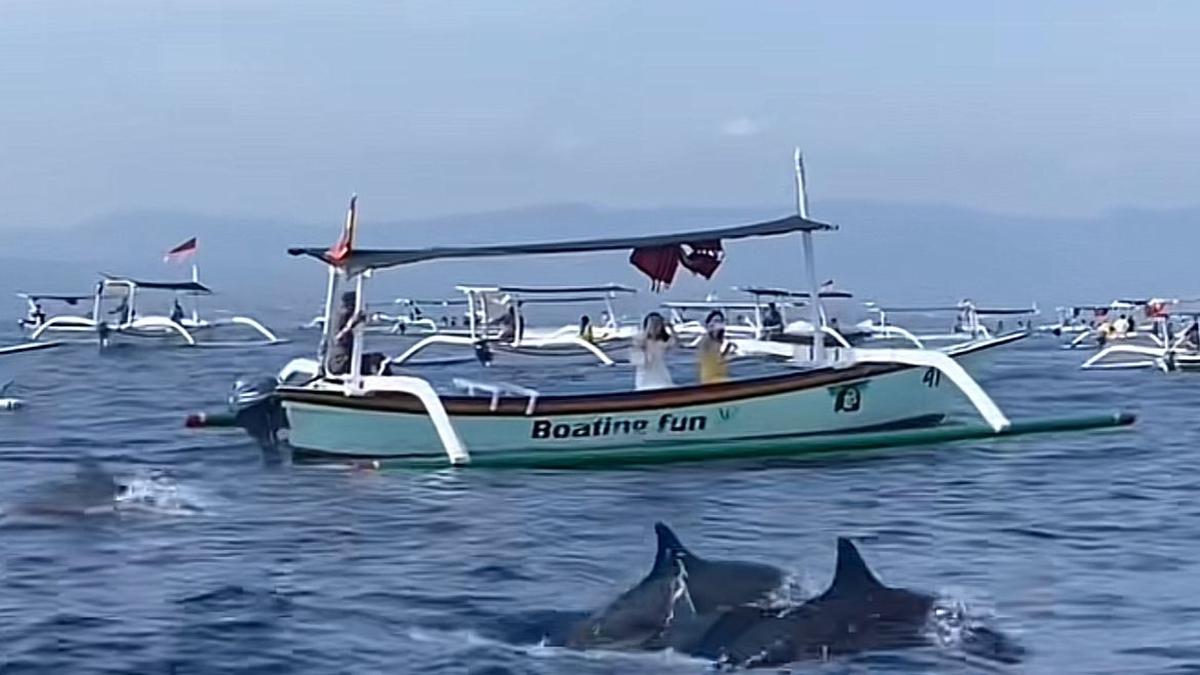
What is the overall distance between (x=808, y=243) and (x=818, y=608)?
1320cm

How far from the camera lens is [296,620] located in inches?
550

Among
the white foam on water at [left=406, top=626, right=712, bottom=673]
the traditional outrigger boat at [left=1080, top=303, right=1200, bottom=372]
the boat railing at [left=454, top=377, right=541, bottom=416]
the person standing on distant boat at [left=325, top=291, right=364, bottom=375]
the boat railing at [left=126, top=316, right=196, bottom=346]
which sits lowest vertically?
the white foam on water at [left=406, top=626, right=712, bottom=673]

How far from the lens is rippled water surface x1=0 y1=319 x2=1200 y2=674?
1296 centimetres

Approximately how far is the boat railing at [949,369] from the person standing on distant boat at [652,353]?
2762 millimetres

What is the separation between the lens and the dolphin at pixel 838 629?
11.8 metres

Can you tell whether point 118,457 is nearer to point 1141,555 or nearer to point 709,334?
point 709,334

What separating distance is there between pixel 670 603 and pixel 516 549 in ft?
16.1

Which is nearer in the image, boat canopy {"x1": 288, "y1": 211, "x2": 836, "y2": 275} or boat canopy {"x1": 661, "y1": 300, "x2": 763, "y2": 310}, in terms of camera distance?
boat canopy {"x1": 288, "y1": 211, "x2": 836, "y2": 275}

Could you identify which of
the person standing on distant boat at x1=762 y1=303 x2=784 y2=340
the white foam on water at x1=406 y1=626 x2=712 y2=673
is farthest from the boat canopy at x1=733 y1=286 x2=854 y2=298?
the white foam on water at x1=406 y1=626 x2=712 y2=673

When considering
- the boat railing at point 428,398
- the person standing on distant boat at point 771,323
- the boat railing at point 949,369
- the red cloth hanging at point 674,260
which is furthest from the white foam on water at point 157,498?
the person standing on distant boat at point 771,323

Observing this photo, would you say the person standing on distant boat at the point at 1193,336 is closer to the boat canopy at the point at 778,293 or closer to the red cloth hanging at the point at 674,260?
the boat canopy at the point at 778,293

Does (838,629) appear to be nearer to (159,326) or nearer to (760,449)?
(760,449)

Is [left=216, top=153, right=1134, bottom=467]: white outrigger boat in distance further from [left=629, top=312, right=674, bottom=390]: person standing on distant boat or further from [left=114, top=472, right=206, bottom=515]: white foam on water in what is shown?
[left=114, top=472, right=206, bottom=515]: white foam on water

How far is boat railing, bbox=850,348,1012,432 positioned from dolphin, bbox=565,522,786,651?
10682 mm
